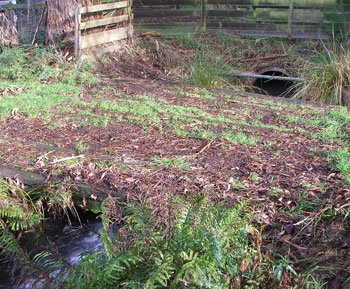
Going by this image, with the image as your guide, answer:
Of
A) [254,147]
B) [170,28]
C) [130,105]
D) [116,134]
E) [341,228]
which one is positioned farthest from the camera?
[170,28]

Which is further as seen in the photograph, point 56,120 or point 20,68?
point 20,68

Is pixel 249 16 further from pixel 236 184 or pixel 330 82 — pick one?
pixel 236 184

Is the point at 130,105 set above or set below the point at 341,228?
above

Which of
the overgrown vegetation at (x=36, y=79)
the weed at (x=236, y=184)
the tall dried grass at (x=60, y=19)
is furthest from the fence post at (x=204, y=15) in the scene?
the weed at (x=236, y=184)

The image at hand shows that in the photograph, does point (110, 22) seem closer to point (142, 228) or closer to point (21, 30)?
point (21, 30)

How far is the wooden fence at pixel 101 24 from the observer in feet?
25.2

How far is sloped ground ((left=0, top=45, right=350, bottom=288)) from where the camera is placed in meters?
3.10

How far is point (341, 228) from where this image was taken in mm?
3062

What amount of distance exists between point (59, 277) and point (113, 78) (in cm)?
517

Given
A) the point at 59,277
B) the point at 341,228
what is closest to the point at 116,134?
the point at 59,277

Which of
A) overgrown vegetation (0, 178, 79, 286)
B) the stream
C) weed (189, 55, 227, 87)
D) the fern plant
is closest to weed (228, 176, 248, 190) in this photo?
the fern plant

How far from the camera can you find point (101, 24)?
8289 millimetres

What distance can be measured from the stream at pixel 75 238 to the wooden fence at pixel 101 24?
15.2 feet

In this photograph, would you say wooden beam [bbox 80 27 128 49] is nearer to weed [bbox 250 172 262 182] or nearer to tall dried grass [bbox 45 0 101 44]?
tall dried grass [bbox 45 0 101 44]
